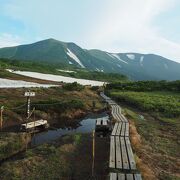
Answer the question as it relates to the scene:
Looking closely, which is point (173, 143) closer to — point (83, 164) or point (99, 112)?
point (83, 164)

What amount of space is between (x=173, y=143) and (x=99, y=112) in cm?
1991

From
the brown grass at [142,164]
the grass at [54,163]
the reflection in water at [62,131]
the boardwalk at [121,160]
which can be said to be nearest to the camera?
the boardwalk at [121,160]

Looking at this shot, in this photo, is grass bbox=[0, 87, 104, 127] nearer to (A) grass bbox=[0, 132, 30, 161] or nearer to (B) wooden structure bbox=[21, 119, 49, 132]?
(B) wooden structure bbox=[21, 119, 49, 132]

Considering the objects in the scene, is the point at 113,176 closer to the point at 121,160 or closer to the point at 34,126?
the point at 121,160

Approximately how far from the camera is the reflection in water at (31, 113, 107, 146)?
89.0ft

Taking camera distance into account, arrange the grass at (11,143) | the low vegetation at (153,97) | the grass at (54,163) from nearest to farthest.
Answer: the grass at (54,163)
the grass at (11,143)
the low vegetation at (153,97)

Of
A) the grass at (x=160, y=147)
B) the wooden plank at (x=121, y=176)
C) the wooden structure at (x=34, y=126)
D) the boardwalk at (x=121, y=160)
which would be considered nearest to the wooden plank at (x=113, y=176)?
the boardwalk at (x=121, y=160)

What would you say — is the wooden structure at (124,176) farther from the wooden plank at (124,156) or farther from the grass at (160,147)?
the grass at (160,147)

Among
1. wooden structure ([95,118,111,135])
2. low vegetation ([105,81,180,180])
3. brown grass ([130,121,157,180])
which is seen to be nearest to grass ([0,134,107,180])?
brown grass ([130,121,157,180])

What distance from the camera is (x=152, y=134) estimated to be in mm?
30500

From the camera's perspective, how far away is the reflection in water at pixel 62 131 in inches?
1068

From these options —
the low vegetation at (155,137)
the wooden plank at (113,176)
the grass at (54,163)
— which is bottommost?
the grass at (54,163)

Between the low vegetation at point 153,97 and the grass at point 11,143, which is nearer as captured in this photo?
the grass at point 11,143

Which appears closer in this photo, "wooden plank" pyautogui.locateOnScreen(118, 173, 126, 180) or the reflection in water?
"wooden plank" pyautogui.locateOnScreen(118, 173, 126, 180)
